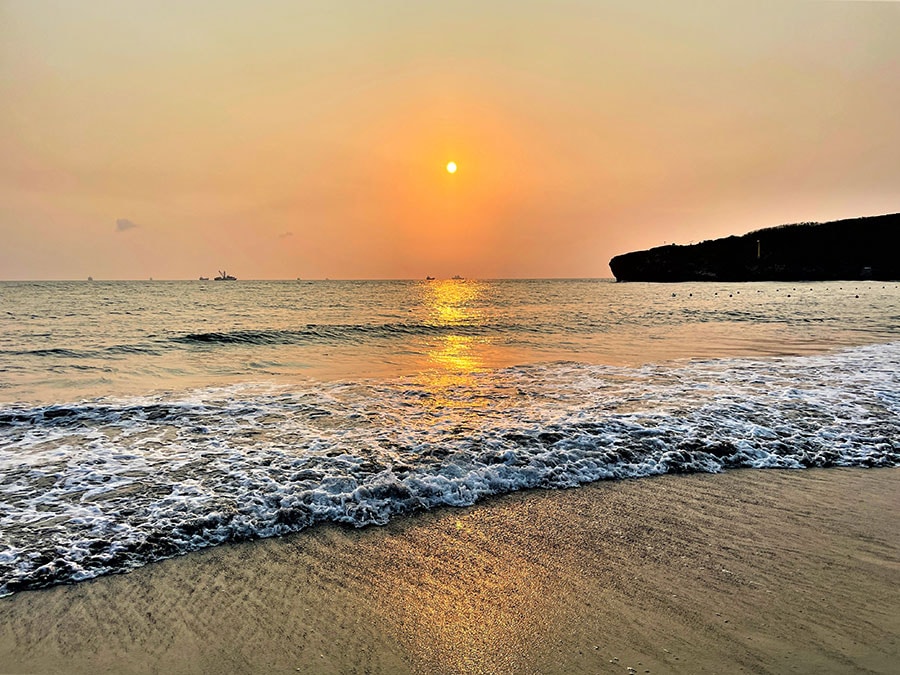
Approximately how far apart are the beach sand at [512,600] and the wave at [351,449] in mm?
470

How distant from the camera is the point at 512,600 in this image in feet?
11.7

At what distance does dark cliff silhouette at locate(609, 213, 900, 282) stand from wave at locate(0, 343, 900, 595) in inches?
4499

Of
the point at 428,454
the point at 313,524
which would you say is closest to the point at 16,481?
the point at 313,524

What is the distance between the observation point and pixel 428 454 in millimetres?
6441

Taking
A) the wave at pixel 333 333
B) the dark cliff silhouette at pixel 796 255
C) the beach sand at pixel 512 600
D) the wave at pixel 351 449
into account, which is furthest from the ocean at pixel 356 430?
the dark cliff silhouette at pixel 796 255

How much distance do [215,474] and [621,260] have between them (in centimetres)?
14231

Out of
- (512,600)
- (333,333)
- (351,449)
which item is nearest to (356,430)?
(351,449)

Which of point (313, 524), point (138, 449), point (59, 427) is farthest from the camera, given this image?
point (59, 427)

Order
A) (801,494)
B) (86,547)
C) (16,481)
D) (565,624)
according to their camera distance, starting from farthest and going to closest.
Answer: (16,481) → (801,494) → (86,547) → (565,624)

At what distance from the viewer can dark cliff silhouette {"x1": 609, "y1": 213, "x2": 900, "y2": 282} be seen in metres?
96.9

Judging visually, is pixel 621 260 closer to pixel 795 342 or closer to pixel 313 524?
pixel 795 342

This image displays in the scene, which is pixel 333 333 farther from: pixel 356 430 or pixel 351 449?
pixel 351 449

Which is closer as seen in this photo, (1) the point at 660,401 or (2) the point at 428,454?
(2) the point at 428,454

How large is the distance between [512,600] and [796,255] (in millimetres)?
126591
